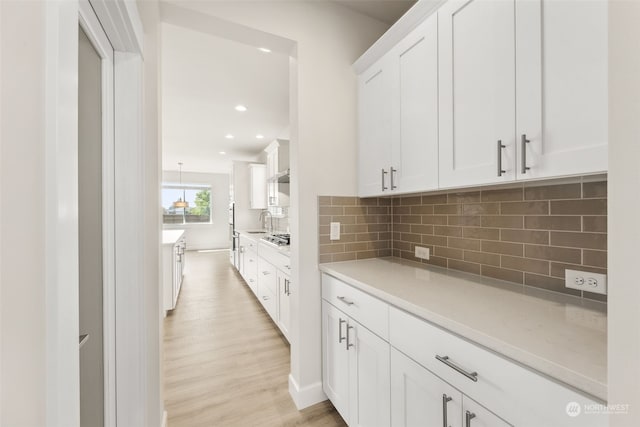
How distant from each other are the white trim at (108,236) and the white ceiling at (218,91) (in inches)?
45.6

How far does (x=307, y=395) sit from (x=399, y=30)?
226 centimetres

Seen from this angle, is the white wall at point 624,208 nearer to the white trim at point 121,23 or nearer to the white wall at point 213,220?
the white trim at point 121,23

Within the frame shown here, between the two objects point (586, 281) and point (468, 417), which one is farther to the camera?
point (586, 281)

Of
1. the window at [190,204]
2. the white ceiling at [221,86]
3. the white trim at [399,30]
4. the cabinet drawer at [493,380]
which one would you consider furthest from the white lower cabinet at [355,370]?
the window at [190,204]

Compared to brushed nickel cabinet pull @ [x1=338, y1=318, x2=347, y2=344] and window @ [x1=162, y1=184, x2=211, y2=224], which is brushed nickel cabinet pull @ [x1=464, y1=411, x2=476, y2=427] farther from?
window @ [x1=162, y1=184, x2=211, y2=224]

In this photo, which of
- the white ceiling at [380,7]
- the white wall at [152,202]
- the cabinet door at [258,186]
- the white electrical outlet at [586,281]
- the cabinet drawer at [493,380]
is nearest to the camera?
the cabinet drawer at [493,380]

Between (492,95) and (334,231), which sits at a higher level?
(492,95)

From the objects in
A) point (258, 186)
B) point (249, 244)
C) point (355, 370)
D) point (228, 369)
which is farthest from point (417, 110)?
point (258, 186)

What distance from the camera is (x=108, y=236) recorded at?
1098 millimetres

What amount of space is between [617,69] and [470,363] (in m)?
0.80

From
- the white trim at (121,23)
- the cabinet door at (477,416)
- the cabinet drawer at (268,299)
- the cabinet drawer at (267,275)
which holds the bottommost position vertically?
the cabinet drawer at (268,299)

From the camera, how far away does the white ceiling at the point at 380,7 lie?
5.94 ft

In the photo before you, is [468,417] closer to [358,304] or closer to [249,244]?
[358,304]
